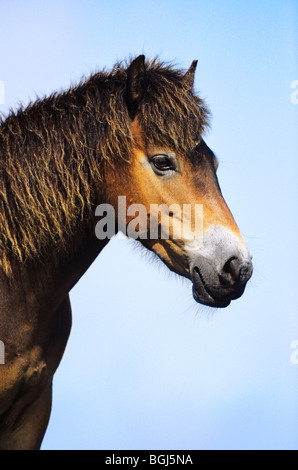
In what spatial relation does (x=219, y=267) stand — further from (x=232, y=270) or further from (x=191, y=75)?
(x=191, y=75)

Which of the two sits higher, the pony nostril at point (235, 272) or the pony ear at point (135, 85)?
the pony ear at point (135, 85)

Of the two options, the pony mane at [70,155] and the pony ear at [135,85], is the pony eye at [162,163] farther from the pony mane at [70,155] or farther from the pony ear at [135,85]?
the pony ear at [135,85]

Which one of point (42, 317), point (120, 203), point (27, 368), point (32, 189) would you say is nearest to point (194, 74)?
point (120, 203)

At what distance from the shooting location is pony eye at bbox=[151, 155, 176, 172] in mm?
3473

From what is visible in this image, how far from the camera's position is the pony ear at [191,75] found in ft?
12.7

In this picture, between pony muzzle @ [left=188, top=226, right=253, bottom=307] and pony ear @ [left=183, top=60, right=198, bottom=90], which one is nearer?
pony muzzle @ [left=188, top=226, right=253, bottom=307]

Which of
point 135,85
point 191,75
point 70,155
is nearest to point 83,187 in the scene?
point 70,155

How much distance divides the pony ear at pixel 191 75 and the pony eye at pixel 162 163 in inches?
27.0

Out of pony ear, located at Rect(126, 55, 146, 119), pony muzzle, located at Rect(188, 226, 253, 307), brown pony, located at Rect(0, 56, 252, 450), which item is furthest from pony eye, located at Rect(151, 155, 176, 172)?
pony muzzle, located at Rect(188, 226, 253, 307)

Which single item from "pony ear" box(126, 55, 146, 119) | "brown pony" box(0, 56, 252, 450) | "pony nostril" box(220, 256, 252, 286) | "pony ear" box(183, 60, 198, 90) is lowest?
"pony nostril" box(220, 256, 252, 286)

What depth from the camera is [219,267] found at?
10.6ft

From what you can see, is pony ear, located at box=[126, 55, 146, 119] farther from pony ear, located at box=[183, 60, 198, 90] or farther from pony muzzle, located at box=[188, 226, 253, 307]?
pony muzzle, located at box=[188, 226, 253, 307]

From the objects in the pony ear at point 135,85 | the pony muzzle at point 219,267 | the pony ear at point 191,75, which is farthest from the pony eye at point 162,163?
the pony ear at point 191,75
